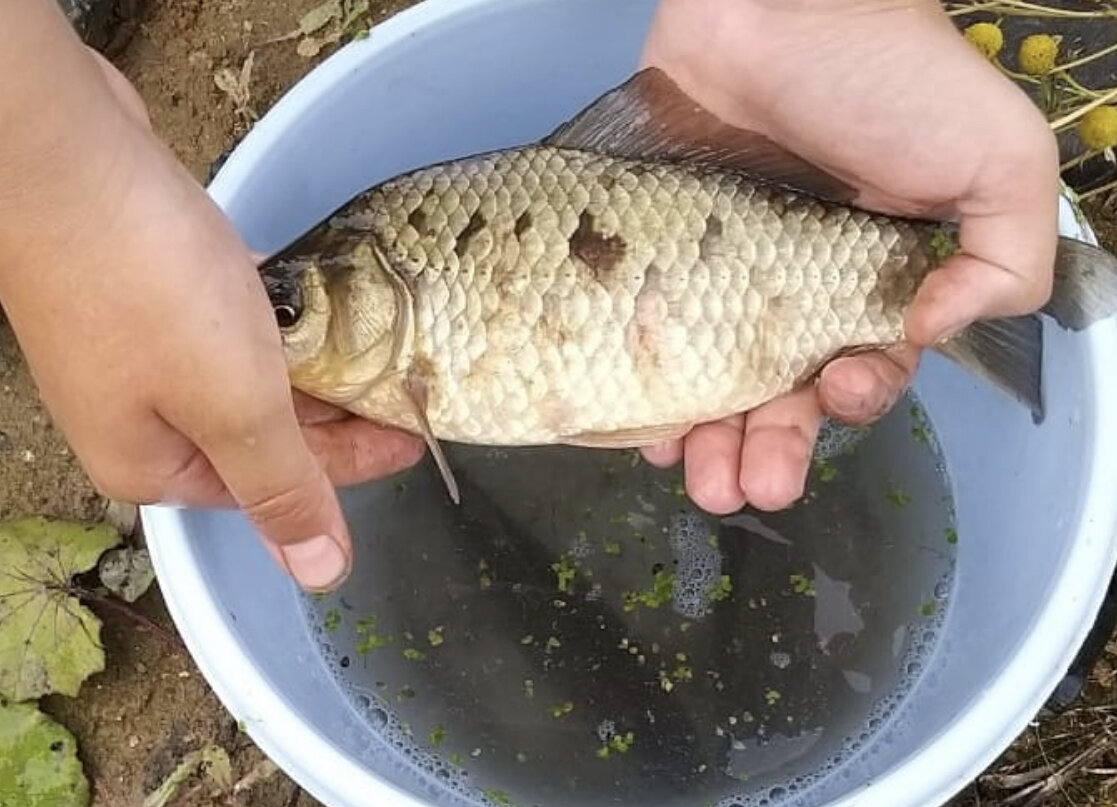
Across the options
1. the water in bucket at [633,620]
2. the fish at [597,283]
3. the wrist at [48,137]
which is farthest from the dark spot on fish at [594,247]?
the water in bucket at [633,620]

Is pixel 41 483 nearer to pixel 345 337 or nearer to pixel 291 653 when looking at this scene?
pixel 291 653

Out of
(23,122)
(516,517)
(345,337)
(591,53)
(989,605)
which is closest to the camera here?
(23,122)

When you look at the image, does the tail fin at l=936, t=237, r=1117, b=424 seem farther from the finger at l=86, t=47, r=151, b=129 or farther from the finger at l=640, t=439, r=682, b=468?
the finger at l=86, t=47, r=151, b=129

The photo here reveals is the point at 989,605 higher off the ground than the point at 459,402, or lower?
lower

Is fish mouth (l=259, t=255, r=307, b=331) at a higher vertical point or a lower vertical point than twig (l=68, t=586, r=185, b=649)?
higher

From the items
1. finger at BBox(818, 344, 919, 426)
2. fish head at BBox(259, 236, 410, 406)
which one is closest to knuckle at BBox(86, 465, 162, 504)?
fish head at BBox(259, 236, 410, 406)

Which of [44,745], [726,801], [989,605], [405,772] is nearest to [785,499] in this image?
[989,605]

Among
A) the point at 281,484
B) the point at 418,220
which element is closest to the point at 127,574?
Result: the point at 418,220
